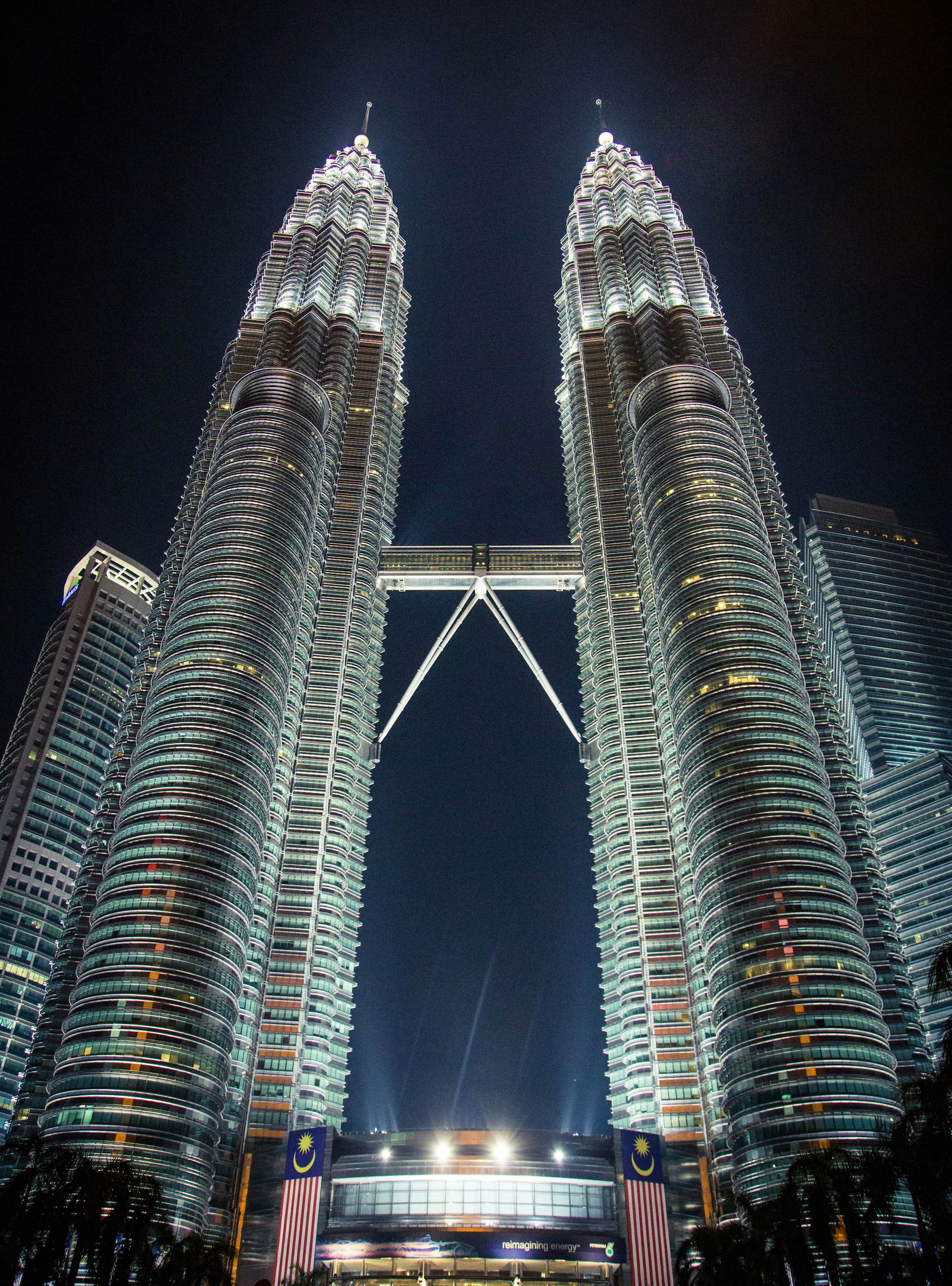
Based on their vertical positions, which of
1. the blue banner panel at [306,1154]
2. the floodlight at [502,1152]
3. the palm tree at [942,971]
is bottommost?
the palm tree at [942,971]

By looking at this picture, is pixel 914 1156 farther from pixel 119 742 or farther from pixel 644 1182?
pixel 119 742

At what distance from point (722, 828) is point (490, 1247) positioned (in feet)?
178

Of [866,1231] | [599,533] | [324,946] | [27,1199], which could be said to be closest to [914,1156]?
[866,1231]

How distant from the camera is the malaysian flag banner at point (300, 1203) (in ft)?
328

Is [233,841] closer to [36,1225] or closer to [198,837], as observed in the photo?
[198,837]

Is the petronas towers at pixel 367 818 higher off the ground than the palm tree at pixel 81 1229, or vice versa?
the petronas towers at pixel 367 818

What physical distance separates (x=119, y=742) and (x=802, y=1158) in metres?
128

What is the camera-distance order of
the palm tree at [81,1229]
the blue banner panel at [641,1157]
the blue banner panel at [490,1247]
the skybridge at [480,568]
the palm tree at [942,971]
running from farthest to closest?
the skybridge at [480,568] < the blue banner panel at [490,1247] < the blue banner panel at [641,1157] < the palm tree at [81,1229] < the palm tree at [942,971]

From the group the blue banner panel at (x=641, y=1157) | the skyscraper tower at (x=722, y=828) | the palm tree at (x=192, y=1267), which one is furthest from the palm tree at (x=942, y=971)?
the blue banner panel at (x=641, y=1157)

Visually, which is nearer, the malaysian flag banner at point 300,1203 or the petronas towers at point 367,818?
the malaysian flag banner at point 300,1203

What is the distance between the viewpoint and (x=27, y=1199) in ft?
185

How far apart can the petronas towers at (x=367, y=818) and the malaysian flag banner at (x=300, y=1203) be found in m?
9.49

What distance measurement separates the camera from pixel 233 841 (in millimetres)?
134875

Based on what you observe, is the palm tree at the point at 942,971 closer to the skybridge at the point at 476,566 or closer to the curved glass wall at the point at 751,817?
the curved glass wall at the point at 751,817
